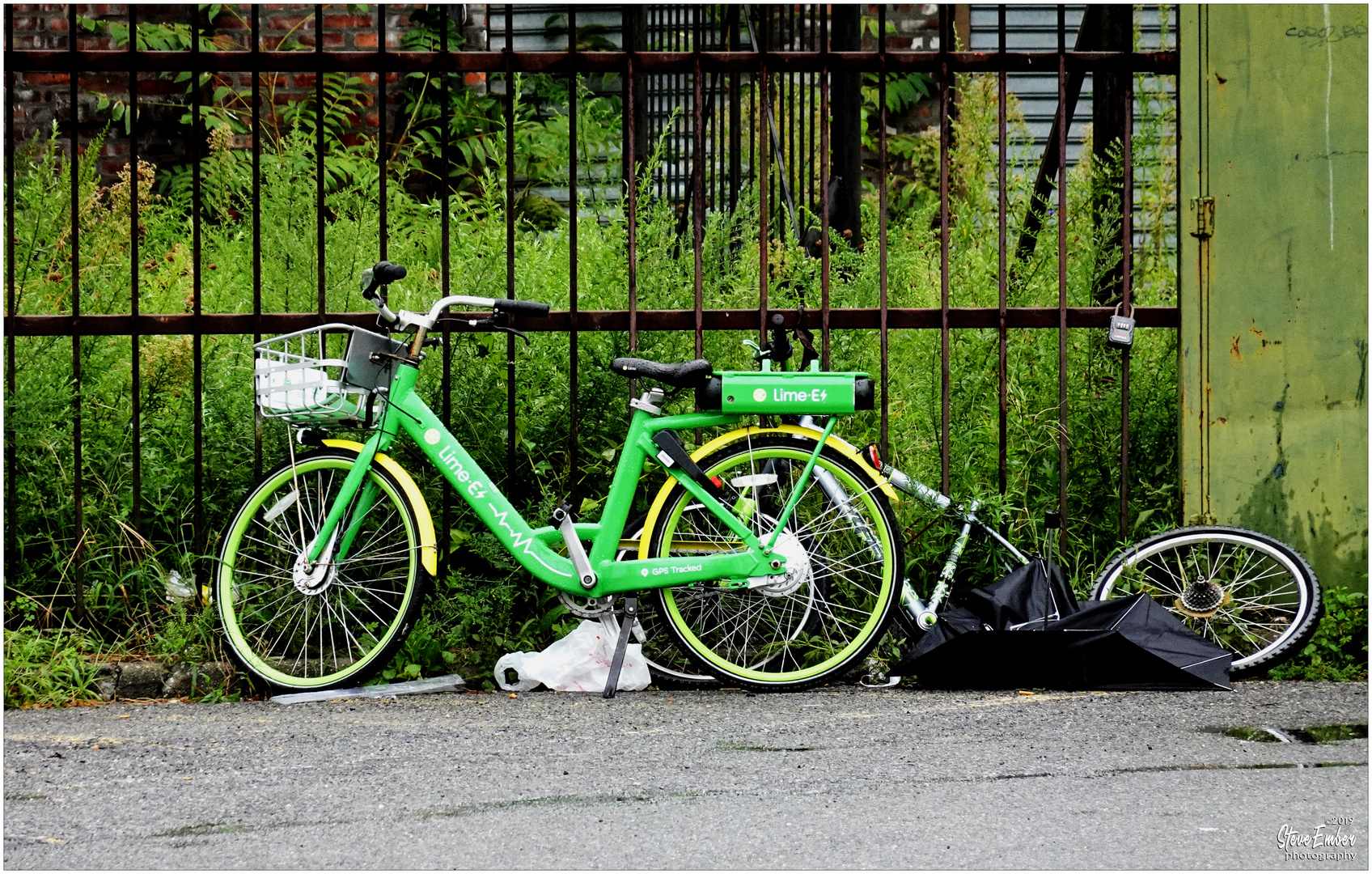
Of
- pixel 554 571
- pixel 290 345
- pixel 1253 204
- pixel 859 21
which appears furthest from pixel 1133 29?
pixel 290 345

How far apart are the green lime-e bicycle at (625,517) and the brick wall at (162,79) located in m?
4.64

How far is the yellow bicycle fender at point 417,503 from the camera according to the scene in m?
3.88

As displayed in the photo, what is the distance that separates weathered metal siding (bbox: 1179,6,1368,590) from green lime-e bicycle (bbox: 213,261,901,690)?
1.30m

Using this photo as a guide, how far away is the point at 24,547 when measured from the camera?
430cm

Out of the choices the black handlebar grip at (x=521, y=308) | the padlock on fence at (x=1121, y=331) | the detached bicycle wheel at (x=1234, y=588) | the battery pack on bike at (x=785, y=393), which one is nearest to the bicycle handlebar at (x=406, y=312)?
the black handlebar grip at (x=521, y=308)

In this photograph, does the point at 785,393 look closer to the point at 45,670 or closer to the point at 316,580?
the point at 316,580

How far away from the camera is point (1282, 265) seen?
13.9ft

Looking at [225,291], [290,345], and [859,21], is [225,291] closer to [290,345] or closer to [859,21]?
[290,345]

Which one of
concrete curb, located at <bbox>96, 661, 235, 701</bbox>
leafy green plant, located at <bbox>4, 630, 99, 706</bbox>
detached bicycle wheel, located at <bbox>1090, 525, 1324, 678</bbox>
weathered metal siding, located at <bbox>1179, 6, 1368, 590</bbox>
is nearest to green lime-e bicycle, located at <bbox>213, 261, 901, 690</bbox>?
concrete curb, located at <bbox>96, 661, 235, 701</bbox>

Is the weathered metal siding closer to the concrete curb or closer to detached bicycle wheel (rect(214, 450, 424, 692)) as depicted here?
detached bicycle wheel (rect(214, 450, 424, 692))

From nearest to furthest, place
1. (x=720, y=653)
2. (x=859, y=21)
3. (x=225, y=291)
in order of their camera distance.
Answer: (x=720, y=653) < (x=225, y=291) < (x=859, y=21)

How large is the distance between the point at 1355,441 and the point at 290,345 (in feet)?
12.2

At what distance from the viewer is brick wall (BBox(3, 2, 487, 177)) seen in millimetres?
8156

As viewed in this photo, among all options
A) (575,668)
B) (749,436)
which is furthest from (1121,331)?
(575,668)
